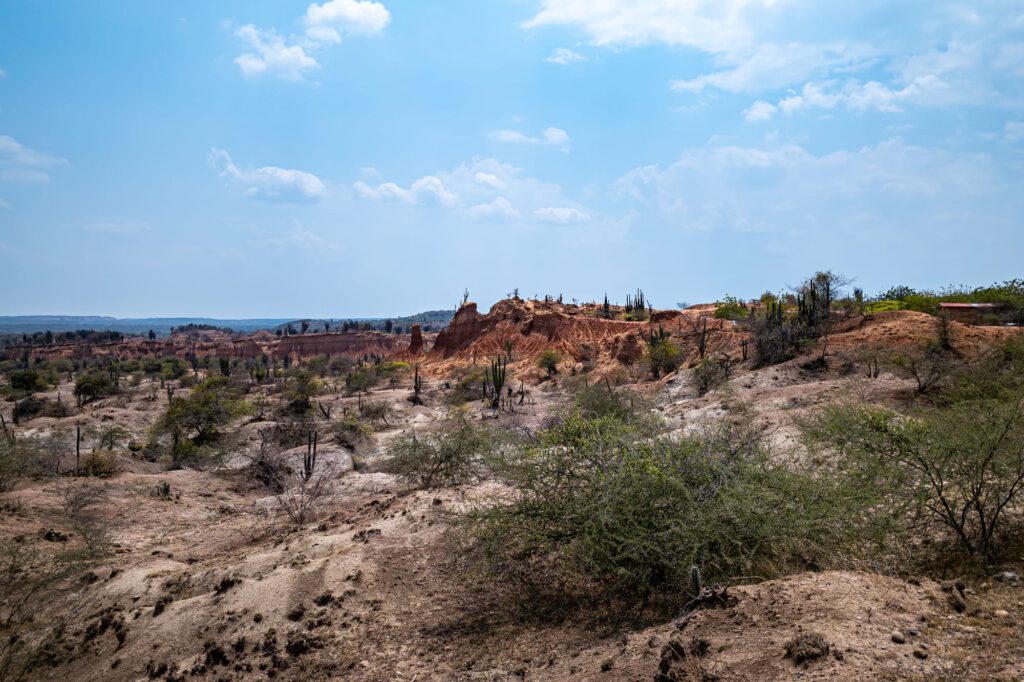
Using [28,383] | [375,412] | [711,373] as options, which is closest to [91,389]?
[28,383]

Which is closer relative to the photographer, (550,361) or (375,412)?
(375,412)

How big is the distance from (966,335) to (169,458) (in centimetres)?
3535

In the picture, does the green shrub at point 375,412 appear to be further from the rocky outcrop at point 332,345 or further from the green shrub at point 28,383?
the rocky outcrop at point 332,345

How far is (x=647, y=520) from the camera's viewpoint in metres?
7.22

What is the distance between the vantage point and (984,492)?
883 centimetres

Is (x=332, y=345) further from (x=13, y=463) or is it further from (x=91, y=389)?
(x=13, y=463)

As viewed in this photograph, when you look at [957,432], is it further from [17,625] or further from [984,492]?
[17,625]

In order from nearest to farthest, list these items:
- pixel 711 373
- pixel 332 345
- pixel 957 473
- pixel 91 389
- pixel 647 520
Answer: pixel 647 520
pixel 957 473
pixel 711 373
pixel 91 389
pixel 332 345

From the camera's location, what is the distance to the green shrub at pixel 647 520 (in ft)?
23.0

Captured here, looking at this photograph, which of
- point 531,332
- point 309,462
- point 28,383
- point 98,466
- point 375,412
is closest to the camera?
point 98,466

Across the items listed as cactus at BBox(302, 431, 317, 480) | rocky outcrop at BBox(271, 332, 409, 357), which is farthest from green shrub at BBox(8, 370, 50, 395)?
rocky outcrop at BBox(271, 332, 409, 357)

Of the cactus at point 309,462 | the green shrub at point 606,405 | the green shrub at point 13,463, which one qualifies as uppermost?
the green shrub at point 606,405

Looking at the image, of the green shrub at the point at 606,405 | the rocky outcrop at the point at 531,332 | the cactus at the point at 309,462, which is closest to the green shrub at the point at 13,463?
the cactus at the point at 309,462

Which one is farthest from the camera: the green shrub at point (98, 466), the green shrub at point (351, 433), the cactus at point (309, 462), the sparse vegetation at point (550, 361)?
the sparse vegetation at point (550, 361)
